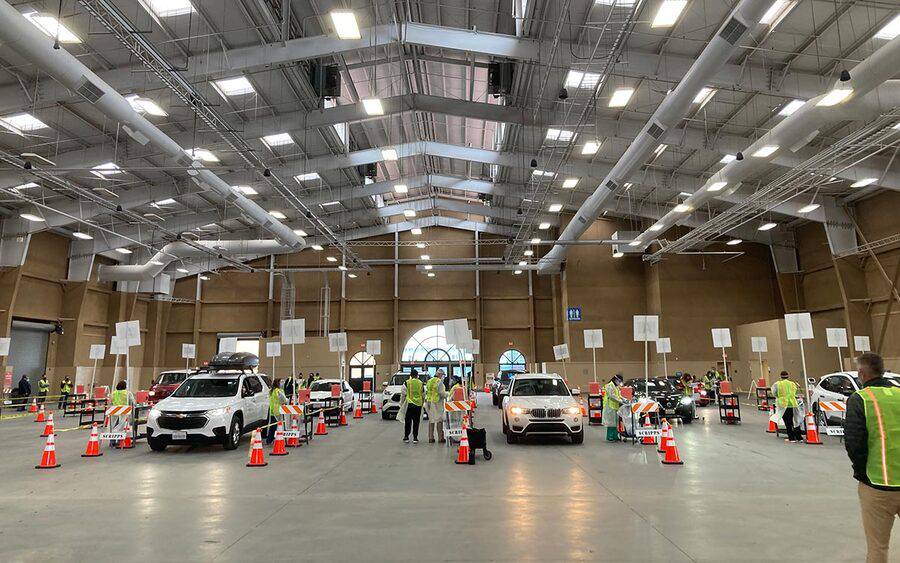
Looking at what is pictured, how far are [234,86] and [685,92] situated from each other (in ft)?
46.7

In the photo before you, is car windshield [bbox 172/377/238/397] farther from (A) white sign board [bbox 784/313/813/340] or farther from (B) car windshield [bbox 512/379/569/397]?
(A) white sign board [bbox 784/313/813/340]

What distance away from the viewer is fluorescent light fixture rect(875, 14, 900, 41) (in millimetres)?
14125

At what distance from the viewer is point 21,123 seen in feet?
62.3

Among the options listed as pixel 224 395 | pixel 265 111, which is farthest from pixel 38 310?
pixel 224 395

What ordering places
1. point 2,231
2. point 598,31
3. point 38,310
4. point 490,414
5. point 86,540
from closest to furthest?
point 86,540 < point 598,31 < point 490,414 < point 2,231 < point 38,310

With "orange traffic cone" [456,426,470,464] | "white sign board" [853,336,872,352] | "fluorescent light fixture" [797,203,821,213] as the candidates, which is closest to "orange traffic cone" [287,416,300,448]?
"orange traffic cone" [456,426,470,464]

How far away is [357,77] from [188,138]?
22.8ft

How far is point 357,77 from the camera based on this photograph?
1972cm

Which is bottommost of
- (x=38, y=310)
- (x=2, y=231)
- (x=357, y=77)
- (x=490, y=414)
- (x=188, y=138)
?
(x=490, y=414)

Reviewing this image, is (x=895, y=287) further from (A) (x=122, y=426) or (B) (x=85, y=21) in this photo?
(B) (x=85, y=21)

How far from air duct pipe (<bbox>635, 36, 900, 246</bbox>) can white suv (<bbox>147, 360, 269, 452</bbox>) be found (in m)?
15.6

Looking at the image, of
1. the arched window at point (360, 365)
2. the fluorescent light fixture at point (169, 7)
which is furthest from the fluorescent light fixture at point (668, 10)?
the arched window at point (360, 365)

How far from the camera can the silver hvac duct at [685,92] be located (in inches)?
422

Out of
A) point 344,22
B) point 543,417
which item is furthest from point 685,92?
point 543,417
